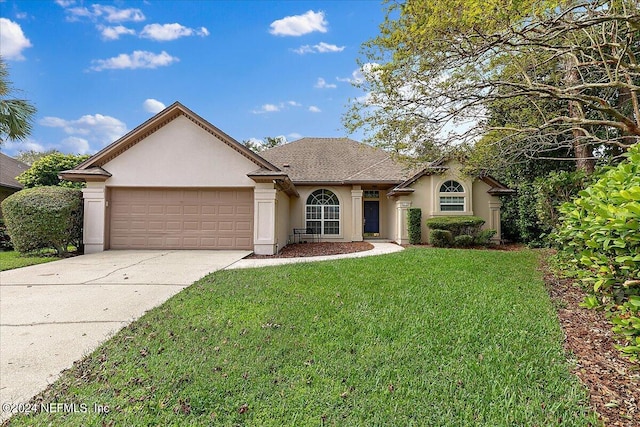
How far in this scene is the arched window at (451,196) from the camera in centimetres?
1374

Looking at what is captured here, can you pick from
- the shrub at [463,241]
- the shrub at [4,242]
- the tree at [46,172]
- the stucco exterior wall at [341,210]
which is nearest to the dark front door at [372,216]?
the stucco exterior wall at [341,210]

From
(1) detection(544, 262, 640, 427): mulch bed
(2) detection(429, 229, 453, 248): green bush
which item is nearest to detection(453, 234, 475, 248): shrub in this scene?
(2) detection(429, 229, 453, 248): green bush

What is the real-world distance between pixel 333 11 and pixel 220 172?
21.3 ft

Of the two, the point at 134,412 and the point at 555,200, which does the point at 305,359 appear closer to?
the point at 134,412

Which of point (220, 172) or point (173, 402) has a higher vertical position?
point (220, 172)

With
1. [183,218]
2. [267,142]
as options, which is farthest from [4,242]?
[267,142]

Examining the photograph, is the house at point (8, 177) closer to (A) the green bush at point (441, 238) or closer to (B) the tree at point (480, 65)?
(B) the tree at point (480, 65)

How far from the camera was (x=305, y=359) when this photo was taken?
10.2ft

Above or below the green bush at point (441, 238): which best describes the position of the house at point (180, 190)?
above

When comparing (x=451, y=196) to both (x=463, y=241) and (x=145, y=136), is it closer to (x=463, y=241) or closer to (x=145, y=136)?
(x=463, y=241)

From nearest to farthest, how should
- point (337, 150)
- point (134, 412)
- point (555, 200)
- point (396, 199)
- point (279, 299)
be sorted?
point (134, 412) < point (279, 299) < point (555, 200) < point (396, 199) < point (337, 150)

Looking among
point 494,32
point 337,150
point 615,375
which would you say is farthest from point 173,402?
point 337,150

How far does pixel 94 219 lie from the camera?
11000 mm

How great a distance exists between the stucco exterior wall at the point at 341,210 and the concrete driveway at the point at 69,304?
6232 millimetres
